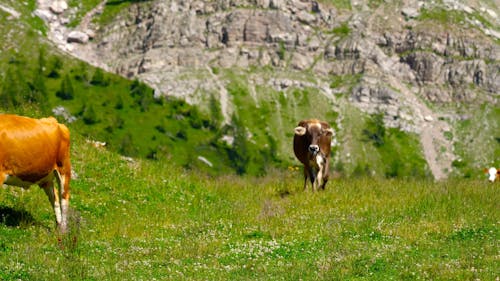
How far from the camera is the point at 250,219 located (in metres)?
19.0

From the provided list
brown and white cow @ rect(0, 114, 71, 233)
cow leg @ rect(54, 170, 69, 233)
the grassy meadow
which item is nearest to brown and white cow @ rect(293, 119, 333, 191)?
the grassy meadow

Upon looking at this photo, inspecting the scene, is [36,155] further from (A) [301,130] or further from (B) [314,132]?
(A) [301,130]

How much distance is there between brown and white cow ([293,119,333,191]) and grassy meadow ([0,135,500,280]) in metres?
0.81

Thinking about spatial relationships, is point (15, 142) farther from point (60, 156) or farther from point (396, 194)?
point (396, 194)

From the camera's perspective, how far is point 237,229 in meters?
17.7

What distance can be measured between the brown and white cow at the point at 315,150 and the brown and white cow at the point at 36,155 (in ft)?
38.8

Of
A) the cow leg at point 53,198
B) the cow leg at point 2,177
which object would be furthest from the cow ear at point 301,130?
the cow leg at point 2,177

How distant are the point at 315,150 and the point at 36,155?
1318 cm

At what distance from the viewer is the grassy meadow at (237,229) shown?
40.2 feet

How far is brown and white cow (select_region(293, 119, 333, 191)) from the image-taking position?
2587cm

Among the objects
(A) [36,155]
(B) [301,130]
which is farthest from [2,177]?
(B) [301,130]

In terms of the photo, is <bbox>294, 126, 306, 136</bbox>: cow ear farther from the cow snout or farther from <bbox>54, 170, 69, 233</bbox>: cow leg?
<bbox>54, 170, 69, 233</bbox>: cow leg

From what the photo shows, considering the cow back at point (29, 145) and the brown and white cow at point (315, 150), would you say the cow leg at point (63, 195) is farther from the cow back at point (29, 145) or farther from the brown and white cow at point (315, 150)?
the brown and white cow at point (315, 150)

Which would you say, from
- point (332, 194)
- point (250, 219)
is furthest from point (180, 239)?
point (332, 194)
